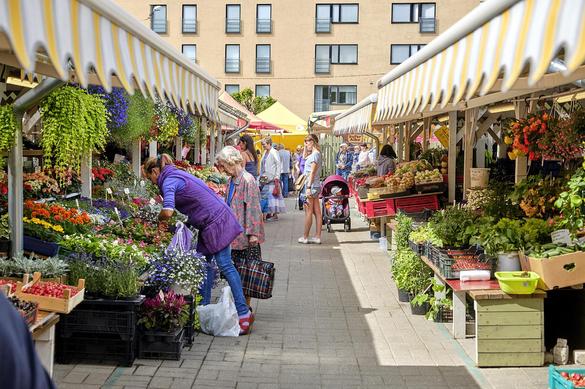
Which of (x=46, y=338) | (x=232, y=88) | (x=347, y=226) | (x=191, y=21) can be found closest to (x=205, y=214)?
(x=46, y=338)

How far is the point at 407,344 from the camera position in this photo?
690 centimetres

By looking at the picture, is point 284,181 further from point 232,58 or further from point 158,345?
point 232,58

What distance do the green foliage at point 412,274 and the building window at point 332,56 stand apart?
44263 mm

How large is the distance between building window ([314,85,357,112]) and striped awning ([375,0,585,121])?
158ft

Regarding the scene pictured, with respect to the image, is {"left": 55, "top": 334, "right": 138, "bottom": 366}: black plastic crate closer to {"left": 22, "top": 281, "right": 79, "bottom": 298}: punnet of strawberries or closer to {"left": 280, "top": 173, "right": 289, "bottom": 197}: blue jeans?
{"left": 22, "top": 281, "right": 79, "bottom": 298}: punnet of strawberries

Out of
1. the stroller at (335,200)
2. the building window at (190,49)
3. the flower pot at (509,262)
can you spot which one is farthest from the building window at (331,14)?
the flower pot at (509,262)

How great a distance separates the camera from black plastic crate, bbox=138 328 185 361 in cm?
614

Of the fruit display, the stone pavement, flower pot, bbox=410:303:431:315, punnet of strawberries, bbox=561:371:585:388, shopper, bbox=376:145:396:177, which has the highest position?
shopper, bbox=376:145:396:177

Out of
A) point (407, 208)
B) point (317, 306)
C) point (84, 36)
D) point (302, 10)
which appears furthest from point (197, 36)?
point (84, 36)

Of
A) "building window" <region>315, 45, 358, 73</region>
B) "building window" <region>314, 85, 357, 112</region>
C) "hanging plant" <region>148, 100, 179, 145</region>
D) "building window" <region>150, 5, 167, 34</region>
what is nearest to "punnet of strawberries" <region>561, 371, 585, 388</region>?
"hanging plant" <region>148, 100, 179, 145</region>

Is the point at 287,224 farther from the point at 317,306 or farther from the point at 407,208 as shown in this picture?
the point at 317,306

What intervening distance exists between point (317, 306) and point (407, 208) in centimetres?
420

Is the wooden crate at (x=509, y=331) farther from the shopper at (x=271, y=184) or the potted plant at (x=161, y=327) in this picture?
the shopper at (x=271, y=184)

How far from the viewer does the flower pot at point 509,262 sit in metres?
6.46
